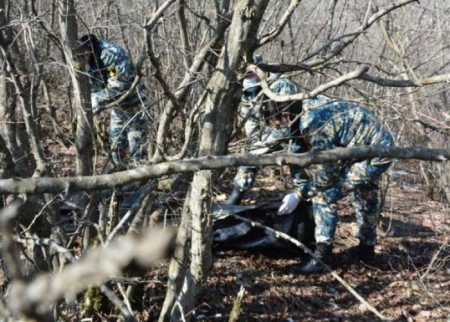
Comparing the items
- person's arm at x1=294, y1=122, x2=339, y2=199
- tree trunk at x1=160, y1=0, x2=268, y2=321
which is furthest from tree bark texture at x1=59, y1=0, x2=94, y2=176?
person's arm at x1=294, y1=122, x2=339, y2=199

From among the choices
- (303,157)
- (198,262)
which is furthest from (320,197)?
(303,157)

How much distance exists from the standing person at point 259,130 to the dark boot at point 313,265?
65cm

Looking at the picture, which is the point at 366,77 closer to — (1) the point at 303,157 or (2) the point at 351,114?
(1) the point at 303,157

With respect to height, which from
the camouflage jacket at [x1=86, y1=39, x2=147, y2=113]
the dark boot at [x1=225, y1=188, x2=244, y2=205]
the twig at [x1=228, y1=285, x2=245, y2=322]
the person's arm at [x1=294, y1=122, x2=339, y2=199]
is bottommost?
the twig at [x1=228, y1=285, x2=245, y2=322]

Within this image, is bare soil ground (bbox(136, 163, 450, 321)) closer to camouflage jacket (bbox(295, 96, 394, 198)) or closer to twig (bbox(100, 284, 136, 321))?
camouflage jacket (bbox(295, 96, 394, 198))

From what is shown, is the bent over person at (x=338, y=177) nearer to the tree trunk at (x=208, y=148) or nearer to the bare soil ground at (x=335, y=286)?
the bare soil ground at (x=335, y=286)

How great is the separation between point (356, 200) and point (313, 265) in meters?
0.69

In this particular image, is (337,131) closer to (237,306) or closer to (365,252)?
(365,252)

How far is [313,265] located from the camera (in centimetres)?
423

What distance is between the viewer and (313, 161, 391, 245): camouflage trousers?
13.5ft

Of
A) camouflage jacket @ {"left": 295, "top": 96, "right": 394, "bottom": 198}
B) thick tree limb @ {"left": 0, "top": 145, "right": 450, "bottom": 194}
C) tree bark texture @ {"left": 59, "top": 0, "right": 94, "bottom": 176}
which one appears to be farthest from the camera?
camouflage jacket @ {"left": 295, "top": 96, "right": 394, "bottom": 198}

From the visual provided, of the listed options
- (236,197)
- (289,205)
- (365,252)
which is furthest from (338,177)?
(236,197)

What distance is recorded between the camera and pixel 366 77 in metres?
1.89

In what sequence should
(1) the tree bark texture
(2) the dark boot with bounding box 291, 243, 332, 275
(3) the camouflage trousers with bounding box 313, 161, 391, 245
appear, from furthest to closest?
(2) the dark boot with bounding box 291, 243, 332, 275 → (3) the camouflage trousers with bounding box 313, 161, 391, 245 → (1) the tree bark texture
